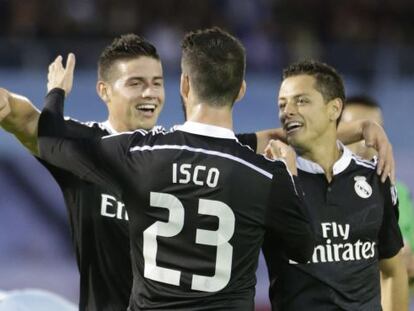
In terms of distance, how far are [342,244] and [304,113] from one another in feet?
2.02

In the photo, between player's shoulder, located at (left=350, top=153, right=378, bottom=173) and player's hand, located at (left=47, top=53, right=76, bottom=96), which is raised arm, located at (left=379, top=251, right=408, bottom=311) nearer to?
player's shoulder, located at (left=350, top=153, right=378, bottom=173)

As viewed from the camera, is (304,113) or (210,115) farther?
(304,113)

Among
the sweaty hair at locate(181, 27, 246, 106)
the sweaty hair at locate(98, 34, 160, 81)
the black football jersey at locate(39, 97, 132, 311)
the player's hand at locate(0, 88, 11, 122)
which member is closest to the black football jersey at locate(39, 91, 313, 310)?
the sweaty hair at locate(181, 27, 246, 106)

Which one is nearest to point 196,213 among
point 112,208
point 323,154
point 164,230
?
point 164,230

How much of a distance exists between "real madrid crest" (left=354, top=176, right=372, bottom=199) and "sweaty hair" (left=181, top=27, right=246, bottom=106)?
0.92 metres

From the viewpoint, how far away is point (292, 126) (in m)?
4.72

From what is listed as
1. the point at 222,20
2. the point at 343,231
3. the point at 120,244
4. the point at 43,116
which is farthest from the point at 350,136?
the point at 222,20

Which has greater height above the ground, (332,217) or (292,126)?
(292,126)

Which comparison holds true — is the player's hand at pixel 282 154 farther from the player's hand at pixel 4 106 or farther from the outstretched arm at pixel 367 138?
the player's hand at pixel 4 106

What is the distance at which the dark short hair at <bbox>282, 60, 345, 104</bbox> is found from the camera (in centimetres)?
483

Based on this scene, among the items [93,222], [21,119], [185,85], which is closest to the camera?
[185,85]

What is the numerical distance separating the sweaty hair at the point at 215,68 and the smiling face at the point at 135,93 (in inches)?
39.6

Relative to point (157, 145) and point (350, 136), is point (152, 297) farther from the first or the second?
point (350, 136)

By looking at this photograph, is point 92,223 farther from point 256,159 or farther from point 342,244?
point 342,244
